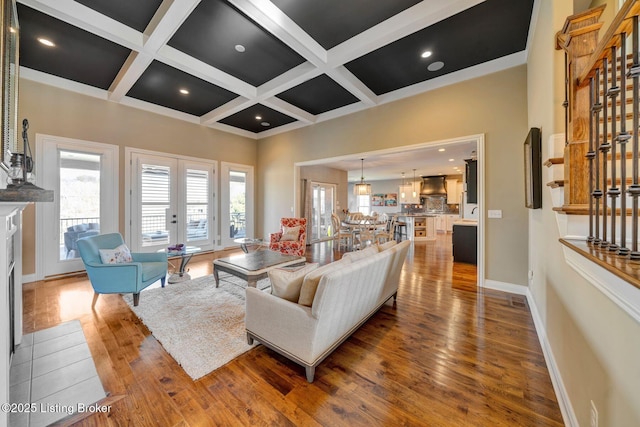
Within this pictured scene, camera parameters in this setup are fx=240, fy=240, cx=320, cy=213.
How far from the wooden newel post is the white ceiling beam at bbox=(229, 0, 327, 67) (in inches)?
96.4

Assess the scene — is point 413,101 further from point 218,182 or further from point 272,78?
point 218,182

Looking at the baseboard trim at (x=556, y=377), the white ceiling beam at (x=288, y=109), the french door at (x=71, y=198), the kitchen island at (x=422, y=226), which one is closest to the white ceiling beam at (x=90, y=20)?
the white ceiling beam at (x=288, y=109)

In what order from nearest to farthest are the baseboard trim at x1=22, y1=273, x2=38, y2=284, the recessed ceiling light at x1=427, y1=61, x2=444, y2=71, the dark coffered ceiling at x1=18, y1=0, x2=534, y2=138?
the dark coffered ceiling at x1=18, y1=0, x2=534, y2=138 < the recessed ceiling light at x1=427, y1=61, x2=444, y2=71 < the baseboard trim at x1=22, y1=273, x2=38, y2=284

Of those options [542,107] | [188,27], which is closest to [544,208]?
[542,107]

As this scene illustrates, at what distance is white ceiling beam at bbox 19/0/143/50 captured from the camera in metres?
2.46

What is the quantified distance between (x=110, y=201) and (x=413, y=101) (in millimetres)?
5970

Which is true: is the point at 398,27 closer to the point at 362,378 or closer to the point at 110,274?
the point at 362,378

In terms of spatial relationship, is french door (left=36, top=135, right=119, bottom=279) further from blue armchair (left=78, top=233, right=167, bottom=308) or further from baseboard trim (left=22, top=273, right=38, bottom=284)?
blue armchair (left=78, top=233, right=167, bottom=308)

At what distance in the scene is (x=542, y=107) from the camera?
7.63ft

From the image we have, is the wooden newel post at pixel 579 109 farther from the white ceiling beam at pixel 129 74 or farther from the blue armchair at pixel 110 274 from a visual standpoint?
the white ceiling beam at pixel 129 74

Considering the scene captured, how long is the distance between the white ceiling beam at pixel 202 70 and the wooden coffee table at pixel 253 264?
9.28 ft

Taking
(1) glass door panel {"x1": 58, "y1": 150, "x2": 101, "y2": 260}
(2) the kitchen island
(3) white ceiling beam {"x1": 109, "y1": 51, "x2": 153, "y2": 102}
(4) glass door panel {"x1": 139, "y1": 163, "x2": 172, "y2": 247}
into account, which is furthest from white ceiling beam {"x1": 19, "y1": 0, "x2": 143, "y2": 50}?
(2) the kitchen island

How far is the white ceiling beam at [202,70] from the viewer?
3.29 meters

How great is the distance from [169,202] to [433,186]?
410 inches
